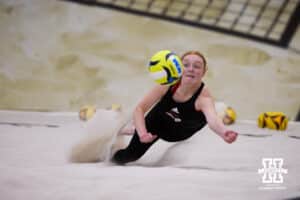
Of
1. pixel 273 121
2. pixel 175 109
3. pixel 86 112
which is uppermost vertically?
pixel 175 109

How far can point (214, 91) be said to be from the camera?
1.19 meters

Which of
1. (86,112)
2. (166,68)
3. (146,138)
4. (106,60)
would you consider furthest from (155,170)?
(106,60)

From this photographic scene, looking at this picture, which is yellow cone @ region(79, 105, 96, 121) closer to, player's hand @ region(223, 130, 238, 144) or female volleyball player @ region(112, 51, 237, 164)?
female volleyball player @ region(112, 51, 237, 164)

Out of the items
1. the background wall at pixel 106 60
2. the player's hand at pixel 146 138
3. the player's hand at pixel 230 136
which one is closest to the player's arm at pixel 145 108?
→ the player's hand at pixel 146 138

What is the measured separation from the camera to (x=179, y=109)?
0.85 meters

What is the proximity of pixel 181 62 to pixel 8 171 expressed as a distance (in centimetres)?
31

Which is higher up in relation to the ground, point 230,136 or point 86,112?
point 230,136

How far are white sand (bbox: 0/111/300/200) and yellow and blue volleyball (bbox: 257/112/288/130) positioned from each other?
0.08 meters

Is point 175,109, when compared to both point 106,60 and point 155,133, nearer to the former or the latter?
point 155,133

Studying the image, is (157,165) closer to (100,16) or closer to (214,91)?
(214,91)

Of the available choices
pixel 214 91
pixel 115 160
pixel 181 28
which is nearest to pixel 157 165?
pixel 115 160

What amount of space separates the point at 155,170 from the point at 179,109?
11cm

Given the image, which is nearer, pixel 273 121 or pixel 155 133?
pixel 155 133

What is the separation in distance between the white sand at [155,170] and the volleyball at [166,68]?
0.12m
